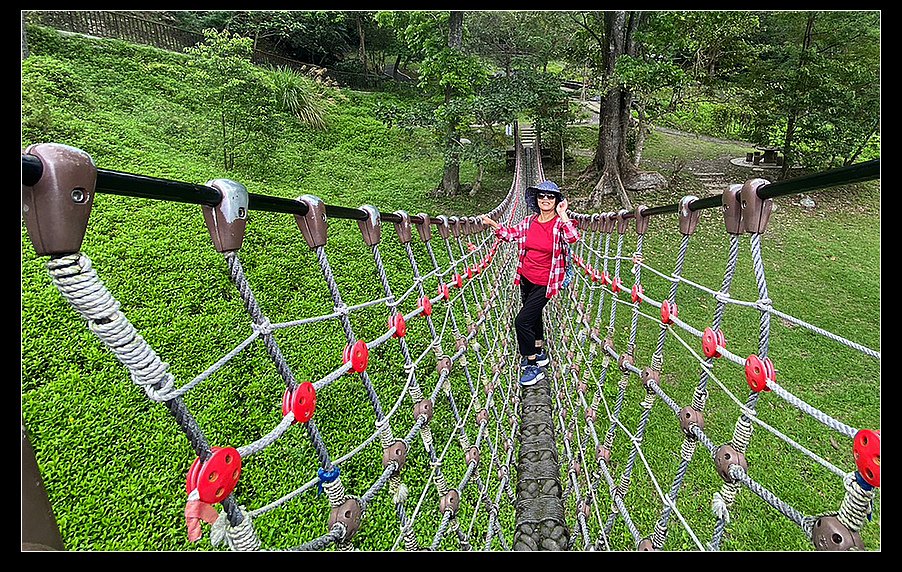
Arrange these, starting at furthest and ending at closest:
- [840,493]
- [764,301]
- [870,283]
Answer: [870,283], [840,493], [764,301]

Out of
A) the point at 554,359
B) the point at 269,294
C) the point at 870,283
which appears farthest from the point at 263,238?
the point at 870,283

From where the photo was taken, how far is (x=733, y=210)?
750mm

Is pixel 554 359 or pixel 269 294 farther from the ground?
pixel 269 294

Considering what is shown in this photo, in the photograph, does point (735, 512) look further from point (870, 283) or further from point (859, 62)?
point (859, 62)

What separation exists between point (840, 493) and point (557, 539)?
130 centimetres

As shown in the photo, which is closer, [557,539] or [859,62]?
[557,539]

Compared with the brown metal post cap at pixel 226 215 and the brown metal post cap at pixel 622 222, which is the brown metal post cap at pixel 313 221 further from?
the brown metal post cap at pixel 622 222

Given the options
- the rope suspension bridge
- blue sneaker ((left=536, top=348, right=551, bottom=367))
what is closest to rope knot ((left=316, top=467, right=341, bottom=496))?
the rope suspension bridge

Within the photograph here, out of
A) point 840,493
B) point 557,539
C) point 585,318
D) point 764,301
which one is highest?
point 764,301

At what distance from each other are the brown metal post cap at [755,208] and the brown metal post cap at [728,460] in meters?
0.33

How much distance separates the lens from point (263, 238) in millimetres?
3604

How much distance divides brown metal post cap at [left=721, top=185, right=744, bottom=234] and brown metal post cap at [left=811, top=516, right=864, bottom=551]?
0.41 meters

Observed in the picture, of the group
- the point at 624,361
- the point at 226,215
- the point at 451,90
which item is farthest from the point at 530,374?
the point at 451,90

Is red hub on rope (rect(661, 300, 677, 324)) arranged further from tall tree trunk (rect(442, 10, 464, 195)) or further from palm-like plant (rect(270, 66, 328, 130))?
palm-like plant (rect(270, 66, 328, 130))
